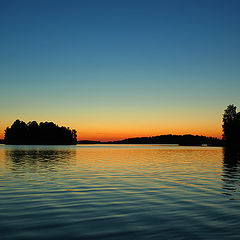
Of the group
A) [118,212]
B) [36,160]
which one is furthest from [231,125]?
[118,212]

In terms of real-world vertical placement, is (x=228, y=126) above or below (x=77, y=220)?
above

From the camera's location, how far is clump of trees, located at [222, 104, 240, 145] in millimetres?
162512

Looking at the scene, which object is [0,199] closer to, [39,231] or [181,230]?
[39,231]

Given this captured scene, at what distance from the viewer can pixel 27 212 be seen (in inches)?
572

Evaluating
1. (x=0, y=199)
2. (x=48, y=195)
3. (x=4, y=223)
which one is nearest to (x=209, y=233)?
(x=4, y=223)

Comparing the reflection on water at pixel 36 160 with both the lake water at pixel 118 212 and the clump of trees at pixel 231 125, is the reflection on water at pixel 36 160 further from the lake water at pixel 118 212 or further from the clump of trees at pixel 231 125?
the clump of trees at pixel 231 125

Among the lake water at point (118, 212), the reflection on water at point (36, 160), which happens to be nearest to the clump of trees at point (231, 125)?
the reflection on water at point (36, 160)

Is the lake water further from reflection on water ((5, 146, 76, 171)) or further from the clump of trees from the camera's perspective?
the clump of trees

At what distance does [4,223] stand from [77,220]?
133 inches

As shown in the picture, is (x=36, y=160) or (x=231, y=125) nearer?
(x=36, y=160)

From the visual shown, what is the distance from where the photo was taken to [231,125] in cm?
16512

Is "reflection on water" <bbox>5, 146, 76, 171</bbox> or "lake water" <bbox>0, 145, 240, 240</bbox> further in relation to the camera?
"reflection on water" <bbox>5, 146, 76, 171</bbox>

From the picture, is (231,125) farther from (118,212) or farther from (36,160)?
(118,212)

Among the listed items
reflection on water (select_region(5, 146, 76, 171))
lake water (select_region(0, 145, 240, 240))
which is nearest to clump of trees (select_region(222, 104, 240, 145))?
reflection on water (select_region(5, 146, 76, 171))
